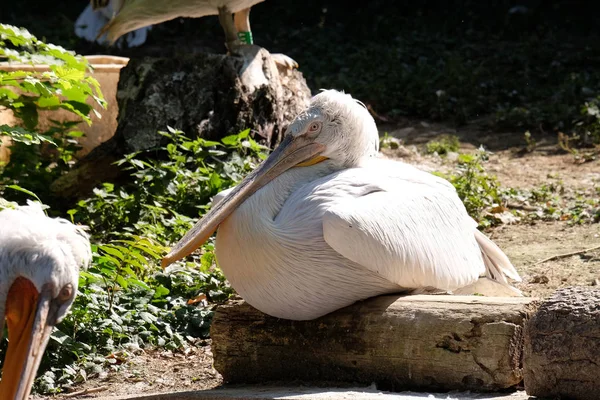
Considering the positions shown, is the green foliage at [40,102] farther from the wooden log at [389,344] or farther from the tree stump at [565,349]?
the tree stump at [565,349]

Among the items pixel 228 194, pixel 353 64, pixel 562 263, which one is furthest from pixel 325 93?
pixel 353 64

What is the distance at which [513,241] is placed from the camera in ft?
17.1

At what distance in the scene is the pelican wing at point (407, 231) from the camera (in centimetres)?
329

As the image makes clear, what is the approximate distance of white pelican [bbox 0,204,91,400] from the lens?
2736 millimetres

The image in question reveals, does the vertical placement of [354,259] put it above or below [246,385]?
above

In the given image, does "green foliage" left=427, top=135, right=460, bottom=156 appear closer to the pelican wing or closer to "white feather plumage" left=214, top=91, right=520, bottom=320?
the pelican wing

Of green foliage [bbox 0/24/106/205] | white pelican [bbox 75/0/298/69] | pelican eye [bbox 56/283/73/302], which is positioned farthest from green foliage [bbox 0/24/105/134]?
white pelican [bbox 75/0/298/69]

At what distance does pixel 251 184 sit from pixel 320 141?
0.31 metres

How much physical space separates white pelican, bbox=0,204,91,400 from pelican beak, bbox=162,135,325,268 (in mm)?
762

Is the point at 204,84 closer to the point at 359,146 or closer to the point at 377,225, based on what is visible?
the point at 359,146

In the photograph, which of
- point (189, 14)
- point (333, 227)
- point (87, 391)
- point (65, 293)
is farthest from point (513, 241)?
point (65, 293)

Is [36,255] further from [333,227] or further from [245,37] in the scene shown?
[245,37]

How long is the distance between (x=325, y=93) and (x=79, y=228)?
44.9 inches

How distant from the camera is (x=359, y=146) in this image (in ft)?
12.1
